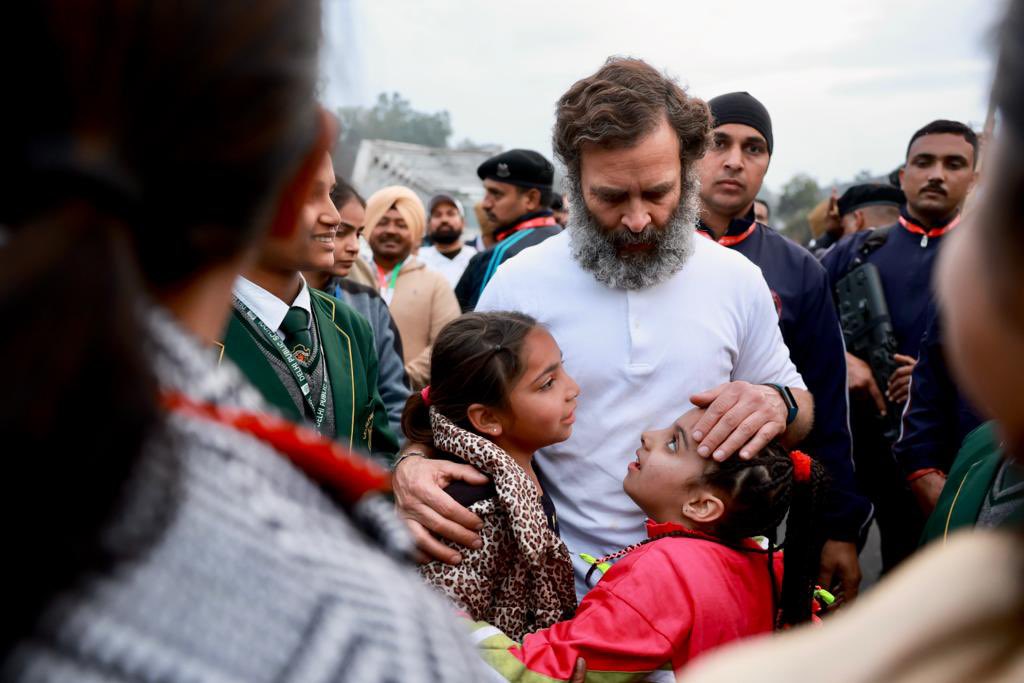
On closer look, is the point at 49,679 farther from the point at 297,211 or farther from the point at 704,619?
the point at 704,619

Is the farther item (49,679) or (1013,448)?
(1013,448)

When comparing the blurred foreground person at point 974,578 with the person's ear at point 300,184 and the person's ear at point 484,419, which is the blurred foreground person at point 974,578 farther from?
the person's ear at point 484,419

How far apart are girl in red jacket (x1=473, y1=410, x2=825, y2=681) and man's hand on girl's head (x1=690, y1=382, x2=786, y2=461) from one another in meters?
0.05

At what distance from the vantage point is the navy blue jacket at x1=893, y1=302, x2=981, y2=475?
344 centimetres

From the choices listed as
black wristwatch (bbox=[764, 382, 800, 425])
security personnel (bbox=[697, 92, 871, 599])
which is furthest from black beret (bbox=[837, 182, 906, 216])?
black wristwatch (bbox=[764, 382, 800, 425])

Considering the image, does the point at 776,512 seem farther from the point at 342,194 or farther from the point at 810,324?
the point at 342,194

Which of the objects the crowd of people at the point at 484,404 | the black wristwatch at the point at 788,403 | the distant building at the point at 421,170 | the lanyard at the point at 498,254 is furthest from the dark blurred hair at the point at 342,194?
the distant building at the point at 421,170

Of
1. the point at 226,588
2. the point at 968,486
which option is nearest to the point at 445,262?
the point at 968,486

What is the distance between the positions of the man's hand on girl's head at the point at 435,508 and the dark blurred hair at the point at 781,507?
656mm

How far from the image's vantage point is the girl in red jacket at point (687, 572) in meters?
2.00

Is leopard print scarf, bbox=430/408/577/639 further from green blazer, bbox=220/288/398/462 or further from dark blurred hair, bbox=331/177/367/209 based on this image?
dark blurred hair, bbox=331/177/367/209

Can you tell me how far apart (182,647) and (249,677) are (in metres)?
0.06

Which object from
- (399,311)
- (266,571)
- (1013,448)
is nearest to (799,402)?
(1013,448)

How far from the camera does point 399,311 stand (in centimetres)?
623
